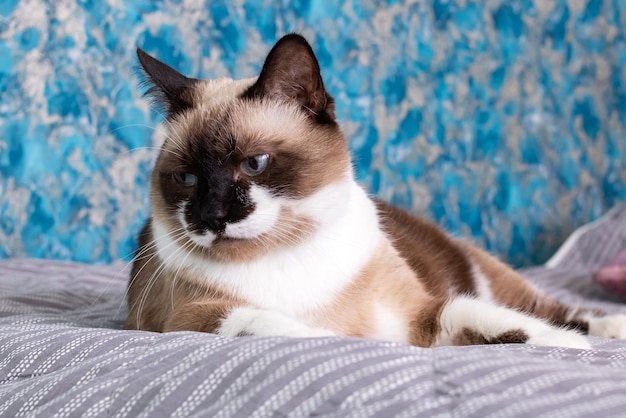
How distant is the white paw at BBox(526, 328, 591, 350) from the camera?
1188 mm

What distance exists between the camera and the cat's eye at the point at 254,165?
128 centimetres

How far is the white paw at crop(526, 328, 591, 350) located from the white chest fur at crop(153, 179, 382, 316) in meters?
0.34

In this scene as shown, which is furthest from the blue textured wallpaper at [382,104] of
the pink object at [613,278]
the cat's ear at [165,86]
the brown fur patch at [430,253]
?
the cat's ear at [165,86]

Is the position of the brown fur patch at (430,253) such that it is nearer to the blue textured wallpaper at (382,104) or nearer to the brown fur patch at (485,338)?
the brown fur patch at (485,338)

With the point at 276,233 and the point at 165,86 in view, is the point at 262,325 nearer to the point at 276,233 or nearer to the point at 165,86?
the point at 276,233

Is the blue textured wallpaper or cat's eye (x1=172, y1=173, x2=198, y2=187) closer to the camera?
cat's eye (x1=172, y1=173, x2=198, y2=187)

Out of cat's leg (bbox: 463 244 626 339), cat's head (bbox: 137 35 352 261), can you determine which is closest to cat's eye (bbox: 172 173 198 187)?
cat's head (bbox: 137 35 352 261)

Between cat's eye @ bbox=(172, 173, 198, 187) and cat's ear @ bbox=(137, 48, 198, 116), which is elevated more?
cat's ear @ bbox=(137, 48, 198, 116)

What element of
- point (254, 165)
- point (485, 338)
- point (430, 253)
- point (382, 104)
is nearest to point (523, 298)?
point (430, 253)

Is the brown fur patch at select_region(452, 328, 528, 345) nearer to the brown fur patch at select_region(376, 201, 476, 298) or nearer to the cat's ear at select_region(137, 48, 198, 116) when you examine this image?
the brown fur patch at select_region(376, 201, 476, 298)

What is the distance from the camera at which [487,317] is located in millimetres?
1308

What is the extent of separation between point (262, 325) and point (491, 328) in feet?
1.32

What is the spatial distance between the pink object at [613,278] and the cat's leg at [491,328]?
1.18 m

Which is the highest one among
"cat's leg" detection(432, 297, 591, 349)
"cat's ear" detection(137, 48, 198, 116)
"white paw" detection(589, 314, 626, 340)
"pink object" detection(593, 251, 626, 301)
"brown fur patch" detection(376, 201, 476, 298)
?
"cat's ear" detection(137, 48, 198, 116)
